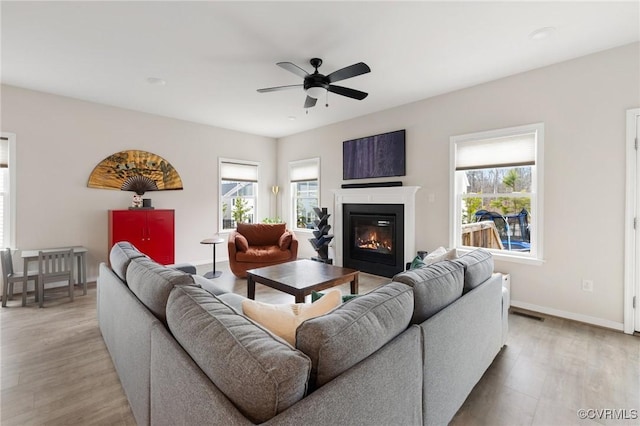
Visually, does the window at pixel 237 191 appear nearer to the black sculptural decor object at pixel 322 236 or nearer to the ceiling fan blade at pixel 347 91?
the black sculptural decor object at pixel 322 236

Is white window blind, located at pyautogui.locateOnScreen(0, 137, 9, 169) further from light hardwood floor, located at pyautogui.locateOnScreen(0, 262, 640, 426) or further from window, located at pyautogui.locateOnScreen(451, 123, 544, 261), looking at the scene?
window, located at pyautogui.locateOnScreen(451, 123, 544, 261)

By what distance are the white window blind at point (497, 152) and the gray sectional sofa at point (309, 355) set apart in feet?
7.44

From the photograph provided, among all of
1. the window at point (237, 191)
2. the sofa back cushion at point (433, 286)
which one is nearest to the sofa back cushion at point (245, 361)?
the sofa back cushion at point (433, 286)

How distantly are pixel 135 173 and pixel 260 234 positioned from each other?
2275 mm

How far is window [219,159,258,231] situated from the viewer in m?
6.04

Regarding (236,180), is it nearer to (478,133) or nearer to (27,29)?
(27,29)

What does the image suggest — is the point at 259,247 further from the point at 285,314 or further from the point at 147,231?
the point at 285,314

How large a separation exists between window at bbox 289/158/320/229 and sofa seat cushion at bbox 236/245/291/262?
1372 millimetres

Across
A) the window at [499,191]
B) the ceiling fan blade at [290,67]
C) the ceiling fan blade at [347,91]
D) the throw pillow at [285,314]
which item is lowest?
the throw pillow at [285,314]

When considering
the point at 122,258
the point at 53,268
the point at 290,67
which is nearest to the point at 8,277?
the point at 53,268

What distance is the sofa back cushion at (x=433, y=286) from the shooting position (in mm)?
Answer: 1433

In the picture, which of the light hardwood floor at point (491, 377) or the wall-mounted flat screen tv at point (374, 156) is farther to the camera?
the wall-mounted flat screen tv at point (374, 156)

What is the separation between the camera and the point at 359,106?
461 cm

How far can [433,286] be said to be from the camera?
1.52 meters
